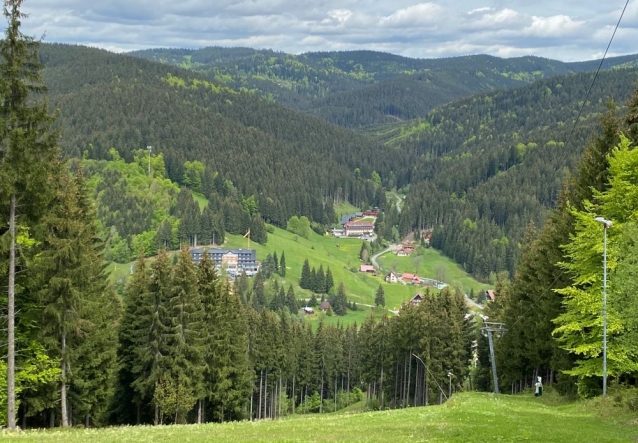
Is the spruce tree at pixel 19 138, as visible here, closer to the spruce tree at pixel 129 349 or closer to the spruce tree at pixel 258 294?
the spruce tree at pixel 129 349

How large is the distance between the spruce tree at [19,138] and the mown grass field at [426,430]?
7137 mm

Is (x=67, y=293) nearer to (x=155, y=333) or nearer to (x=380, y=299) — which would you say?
(x=155, y=333)

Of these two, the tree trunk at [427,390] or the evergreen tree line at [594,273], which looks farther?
the tree trunk at [427,390]

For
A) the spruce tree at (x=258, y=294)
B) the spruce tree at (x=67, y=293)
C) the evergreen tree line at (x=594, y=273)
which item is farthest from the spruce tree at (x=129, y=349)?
the spruce tree at (x=258, y=294)

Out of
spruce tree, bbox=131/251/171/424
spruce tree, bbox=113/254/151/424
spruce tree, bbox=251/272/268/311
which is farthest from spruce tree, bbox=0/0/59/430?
spruce tree, bbox=251/272/268/311

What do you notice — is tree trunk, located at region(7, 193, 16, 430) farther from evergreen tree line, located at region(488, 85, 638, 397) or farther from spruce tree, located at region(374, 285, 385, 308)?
spruce tree, located at region(374, 285, 385, 308)

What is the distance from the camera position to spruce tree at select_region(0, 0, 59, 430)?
2730cm

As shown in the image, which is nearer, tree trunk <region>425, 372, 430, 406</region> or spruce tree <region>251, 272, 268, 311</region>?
tree trunk <region>425, 372, 430, 406</region>

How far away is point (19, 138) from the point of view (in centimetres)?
2709

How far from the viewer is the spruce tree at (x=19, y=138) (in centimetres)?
2730

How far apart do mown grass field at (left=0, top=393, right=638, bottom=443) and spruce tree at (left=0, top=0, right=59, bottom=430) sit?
714 centimetres

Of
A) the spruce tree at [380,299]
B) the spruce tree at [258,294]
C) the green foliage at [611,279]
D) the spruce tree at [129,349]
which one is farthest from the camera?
the spruce tree at [380,299]

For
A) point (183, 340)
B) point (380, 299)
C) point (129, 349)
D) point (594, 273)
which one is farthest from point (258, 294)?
point (594, 273)

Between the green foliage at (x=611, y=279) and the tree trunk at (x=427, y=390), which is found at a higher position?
the green foliage at (x=611, y=279)
